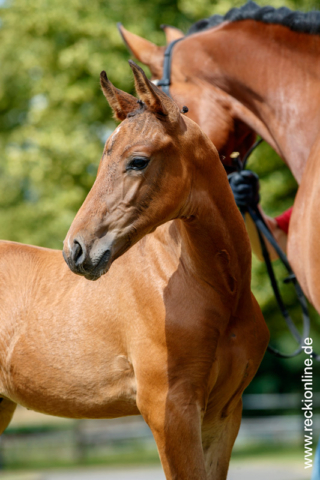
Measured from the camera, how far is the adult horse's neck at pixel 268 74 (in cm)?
328

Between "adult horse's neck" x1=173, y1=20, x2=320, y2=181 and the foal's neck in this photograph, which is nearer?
the foal's neck

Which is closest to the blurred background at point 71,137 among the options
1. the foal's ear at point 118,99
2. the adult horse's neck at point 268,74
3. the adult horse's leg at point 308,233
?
the adult horse's neck at point 268,74

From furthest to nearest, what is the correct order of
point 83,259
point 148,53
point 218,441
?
point 148,53
point 218,441
point 83,259

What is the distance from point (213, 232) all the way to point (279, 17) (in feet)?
5.45

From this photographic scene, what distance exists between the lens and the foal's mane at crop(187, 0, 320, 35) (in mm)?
3332

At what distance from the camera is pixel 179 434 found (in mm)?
2480

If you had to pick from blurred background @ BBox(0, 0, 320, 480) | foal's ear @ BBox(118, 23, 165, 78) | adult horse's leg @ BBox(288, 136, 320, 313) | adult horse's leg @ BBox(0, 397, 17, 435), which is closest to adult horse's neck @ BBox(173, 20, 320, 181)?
foal's ear @ BBox(118, 23, 165, 78)

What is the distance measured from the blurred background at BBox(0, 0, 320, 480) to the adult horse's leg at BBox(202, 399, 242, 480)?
6.03m

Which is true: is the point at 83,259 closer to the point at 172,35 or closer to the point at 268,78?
the point at 268,78

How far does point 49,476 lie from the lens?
1016cm

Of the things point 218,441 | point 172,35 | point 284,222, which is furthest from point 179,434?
point 172,35

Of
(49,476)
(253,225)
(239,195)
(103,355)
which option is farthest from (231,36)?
(49,476)

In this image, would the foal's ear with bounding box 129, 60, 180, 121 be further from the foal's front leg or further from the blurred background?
the blurred background

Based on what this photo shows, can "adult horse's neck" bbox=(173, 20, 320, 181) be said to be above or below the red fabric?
above
